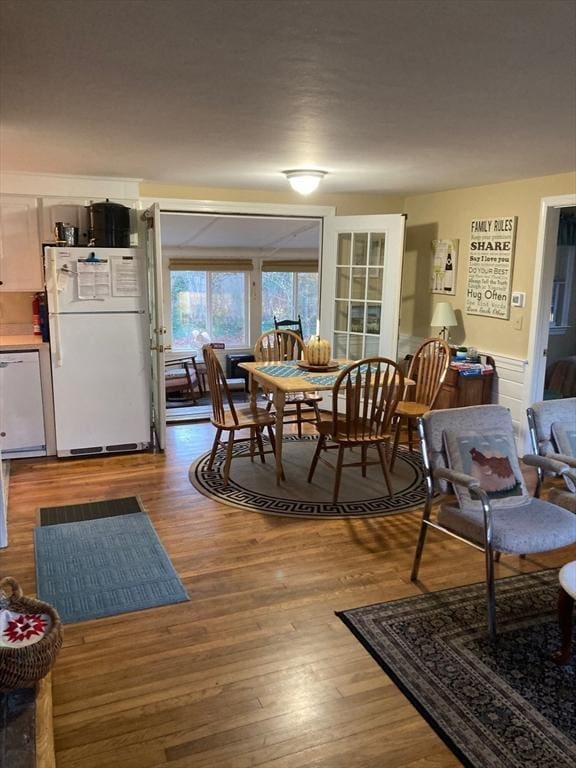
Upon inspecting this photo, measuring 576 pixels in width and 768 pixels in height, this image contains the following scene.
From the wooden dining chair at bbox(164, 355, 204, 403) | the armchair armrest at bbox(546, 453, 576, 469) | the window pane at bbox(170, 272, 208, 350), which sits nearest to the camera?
the armchair armrest at bbox(546, 453, 576, 469)

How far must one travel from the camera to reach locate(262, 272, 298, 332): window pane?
964cm

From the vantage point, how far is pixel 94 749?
6.24 ft

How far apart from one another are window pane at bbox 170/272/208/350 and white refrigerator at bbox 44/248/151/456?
15.2 feet

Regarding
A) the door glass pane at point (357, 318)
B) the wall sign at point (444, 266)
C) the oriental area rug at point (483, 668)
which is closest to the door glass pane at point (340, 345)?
the door glass pane at point (357, 318)

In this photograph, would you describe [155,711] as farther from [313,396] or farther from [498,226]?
[498,226]

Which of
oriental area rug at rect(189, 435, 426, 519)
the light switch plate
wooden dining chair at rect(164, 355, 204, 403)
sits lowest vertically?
wooden dining chair at rect(164, 355, 204, 403)

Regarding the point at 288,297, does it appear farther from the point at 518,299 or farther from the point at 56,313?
the point at 56,313

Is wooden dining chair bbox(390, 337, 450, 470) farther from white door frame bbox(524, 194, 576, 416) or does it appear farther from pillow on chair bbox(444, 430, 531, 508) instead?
pillow on chair bbox(444, 430, 531, 508)

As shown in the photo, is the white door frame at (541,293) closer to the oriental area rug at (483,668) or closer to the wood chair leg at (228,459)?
the oriental area rug at (483,668)

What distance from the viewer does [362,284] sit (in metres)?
5.65

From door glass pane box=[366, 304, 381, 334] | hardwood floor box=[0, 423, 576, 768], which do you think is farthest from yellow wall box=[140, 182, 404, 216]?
hardwood floor box=[0, 423, 576, 768]

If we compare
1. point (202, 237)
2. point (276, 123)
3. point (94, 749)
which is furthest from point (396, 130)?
point (202, 237)

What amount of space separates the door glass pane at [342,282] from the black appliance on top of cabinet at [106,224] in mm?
2083

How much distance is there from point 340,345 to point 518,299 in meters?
1.80
